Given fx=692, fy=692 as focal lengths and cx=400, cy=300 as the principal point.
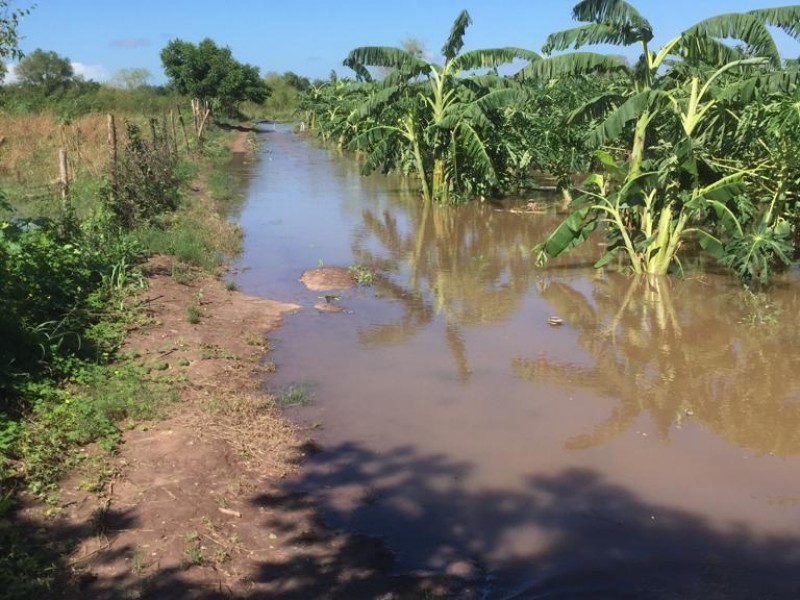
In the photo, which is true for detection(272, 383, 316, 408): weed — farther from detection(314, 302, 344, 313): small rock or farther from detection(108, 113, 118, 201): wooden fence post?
detection(108, 113, 118, 201): wooden fence post

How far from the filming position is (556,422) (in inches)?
243

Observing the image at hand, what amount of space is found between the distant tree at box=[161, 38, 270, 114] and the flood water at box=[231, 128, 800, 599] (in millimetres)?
37802

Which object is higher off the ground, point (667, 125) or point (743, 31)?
point (743, 31)

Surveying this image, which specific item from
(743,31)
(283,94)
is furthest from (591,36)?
(283,94)

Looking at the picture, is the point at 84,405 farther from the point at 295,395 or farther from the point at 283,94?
the point at 283,94

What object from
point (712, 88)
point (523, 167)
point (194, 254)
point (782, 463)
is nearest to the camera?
point (782, 463)

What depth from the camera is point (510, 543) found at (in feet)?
14.3

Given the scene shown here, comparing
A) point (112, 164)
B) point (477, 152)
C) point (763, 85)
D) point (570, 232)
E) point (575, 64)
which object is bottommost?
point (570, 232)

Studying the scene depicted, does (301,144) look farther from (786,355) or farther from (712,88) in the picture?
(786,355)

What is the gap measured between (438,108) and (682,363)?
1108 centimetres

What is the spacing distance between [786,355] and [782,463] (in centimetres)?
273

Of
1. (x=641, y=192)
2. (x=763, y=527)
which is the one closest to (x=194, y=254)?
(x=641, y=192)

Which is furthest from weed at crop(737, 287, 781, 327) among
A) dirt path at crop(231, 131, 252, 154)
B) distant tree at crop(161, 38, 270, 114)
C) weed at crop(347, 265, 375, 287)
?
distant tree at crop(161, 38, 270, 114)

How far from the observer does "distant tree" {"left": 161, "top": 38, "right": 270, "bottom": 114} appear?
150 ft
